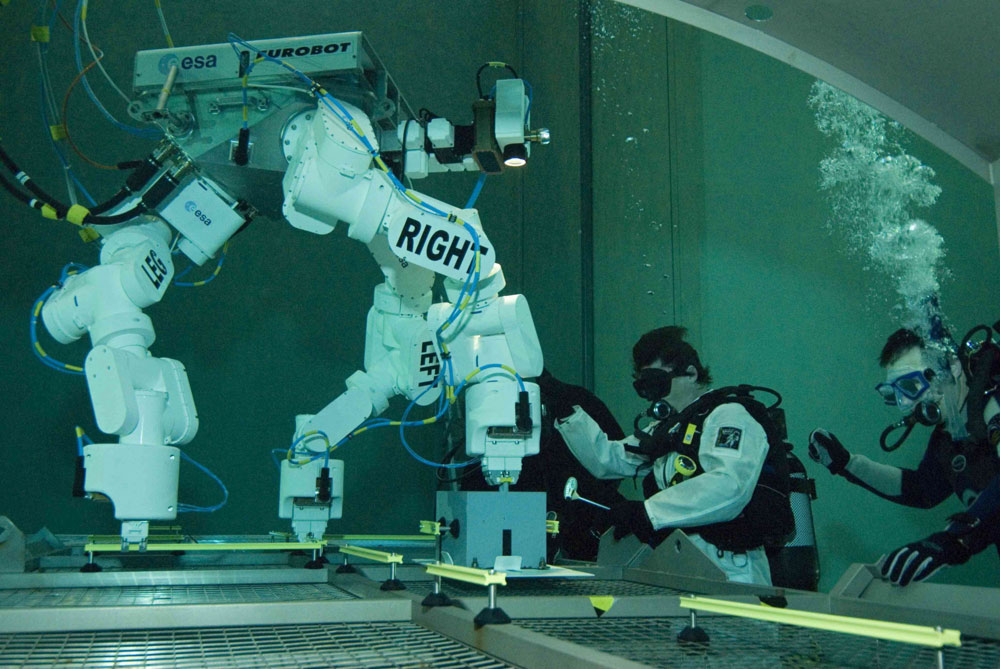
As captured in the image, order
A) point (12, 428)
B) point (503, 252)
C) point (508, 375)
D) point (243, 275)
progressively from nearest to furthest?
point (508, 375)
point (12, 428)
point (243, 275)
point (503, 252)

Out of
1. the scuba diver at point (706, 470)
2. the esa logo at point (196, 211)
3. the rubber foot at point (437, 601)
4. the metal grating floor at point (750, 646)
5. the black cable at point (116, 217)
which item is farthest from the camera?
the scuba diver at point (706, 470)

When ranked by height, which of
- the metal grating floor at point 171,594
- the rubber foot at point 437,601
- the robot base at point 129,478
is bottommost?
the metal grating floor at point 171,594

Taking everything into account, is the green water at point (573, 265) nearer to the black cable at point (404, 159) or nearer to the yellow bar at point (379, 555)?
the black cable at point (404, 159)

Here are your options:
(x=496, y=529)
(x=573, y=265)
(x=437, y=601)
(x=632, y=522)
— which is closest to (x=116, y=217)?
(x=496, y=529)


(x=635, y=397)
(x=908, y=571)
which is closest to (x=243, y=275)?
(x=635, y=397)

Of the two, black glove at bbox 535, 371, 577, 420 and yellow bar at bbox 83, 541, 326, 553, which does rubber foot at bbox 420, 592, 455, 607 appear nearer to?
yellow bar at bbox 83, 541, 326, 553

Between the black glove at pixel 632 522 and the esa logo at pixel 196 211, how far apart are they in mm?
1621

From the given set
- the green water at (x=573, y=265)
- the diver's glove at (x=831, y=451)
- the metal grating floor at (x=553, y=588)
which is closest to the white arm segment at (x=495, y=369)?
the metal grating floor at (x=553, y=588)

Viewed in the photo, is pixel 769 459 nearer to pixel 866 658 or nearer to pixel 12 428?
pixel 866 658

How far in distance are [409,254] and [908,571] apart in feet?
4.55

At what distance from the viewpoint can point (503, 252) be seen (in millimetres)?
6117

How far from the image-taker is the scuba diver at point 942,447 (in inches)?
80.7

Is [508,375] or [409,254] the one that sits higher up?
[409,254]

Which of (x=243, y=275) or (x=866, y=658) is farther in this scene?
(x=243, y=275)
